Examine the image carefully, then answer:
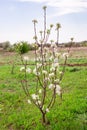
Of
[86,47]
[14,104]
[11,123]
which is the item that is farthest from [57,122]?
[86,47]

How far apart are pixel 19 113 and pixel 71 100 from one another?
1748mm

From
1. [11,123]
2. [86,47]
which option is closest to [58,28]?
[11,123]

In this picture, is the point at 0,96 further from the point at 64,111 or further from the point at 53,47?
the point at 53,47

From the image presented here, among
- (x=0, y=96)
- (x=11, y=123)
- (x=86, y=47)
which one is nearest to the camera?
(x=11, y=123)

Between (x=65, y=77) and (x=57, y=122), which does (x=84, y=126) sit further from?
(x=65, y=77)

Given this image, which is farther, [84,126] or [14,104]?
[14,104]

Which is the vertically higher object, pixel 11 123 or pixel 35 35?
pixel 35 35

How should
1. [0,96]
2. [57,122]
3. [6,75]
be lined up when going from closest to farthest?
1. [57,122]
2. [0,96]
3. [6,75]

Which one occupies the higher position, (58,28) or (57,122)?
(58,28)

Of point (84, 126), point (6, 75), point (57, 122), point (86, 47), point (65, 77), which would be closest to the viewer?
point (84, 126)

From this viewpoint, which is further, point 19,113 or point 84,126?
point 19,113

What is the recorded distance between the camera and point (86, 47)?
110ft

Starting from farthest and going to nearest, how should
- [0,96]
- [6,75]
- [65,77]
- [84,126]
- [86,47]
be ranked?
[86,47], [6,75], [65,77], [0,96], [84,126]

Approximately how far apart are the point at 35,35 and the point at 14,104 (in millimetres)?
3432
